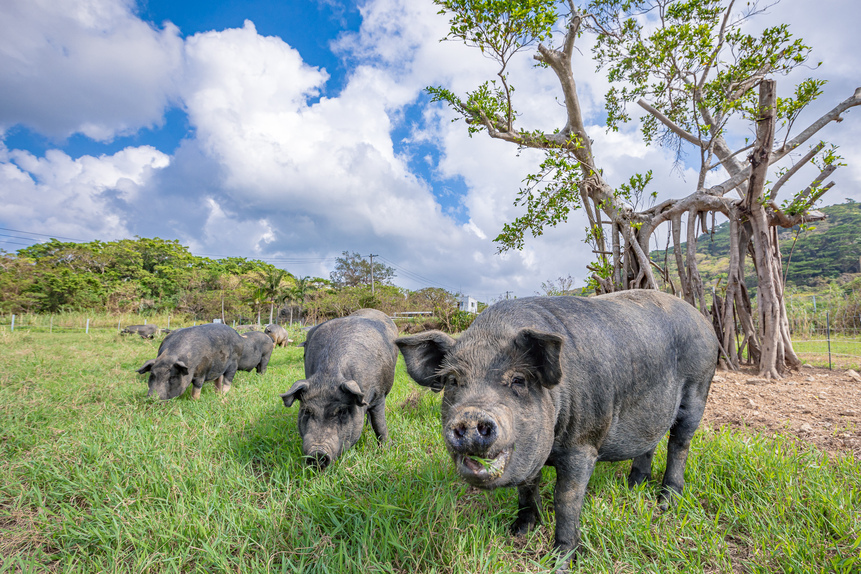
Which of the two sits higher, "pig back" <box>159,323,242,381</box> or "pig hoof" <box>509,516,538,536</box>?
"pig back" <box>159,323,242,381</box>

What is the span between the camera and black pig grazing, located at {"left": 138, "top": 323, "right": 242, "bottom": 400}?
23.2 ft

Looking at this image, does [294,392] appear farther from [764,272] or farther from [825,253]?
[825,253]

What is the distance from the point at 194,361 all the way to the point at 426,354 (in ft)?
22.3

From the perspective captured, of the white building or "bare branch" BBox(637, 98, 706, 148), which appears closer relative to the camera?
"bare branch" BBox(637, 98, 706, 148)

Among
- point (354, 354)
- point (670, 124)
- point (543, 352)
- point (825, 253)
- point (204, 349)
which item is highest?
point (825, 253)

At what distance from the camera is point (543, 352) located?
2422mm

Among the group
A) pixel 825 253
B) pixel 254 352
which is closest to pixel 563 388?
pixel 254 352

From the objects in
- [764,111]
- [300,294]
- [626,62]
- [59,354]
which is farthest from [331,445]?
[300,294]

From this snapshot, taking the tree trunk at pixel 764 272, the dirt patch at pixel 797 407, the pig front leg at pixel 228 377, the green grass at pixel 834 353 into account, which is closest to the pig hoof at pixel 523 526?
the dirt patch at pixel 797 407

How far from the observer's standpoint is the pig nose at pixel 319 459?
160 inches

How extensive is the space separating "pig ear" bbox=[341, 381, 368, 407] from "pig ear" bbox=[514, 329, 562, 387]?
2299 millimetres

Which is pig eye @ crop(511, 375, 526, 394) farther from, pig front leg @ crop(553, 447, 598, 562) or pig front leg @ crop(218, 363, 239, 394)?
pig front leg @ crop(218, 363, 239, 394)

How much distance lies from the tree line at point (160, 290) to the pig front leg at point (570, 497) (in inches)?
945

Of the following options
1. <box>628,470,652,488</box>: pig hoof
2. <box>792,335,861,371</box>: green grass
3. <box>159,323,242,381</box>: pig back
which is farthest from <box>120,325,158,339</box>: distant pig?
<box>792,335,861,371</box>: green grass
